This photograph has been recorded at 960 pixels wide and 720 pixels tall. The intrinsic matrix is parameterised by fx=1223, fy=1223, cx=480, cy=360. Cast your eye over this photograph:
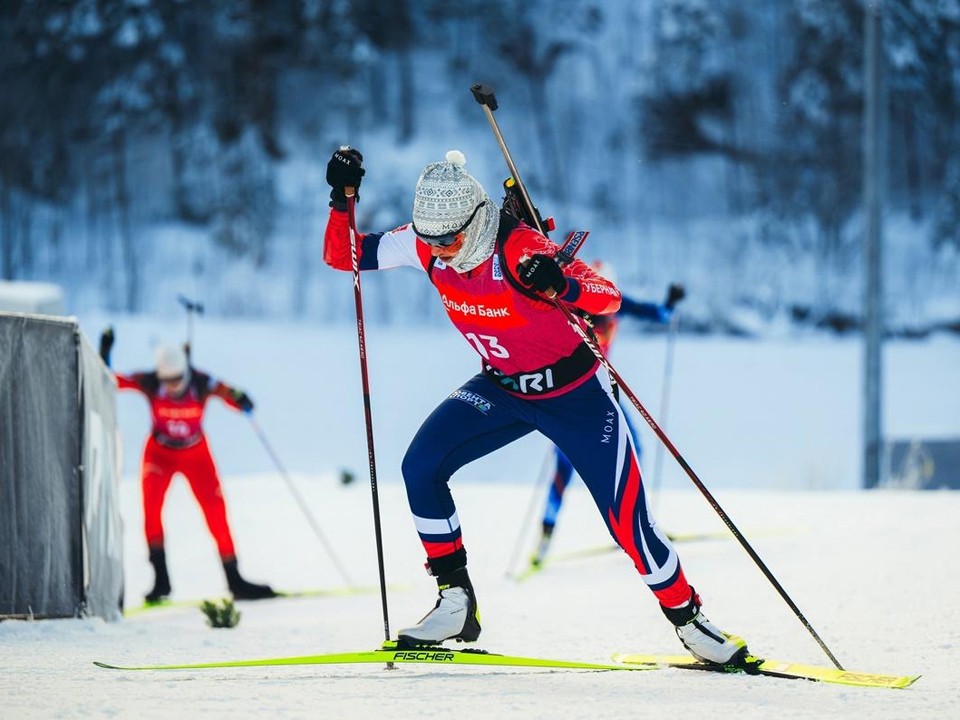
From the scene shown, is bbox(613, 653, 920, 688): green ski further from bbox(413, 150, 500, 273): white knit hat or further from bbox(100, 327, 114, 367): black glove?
bbox(100, 327, 114, 367): black glove

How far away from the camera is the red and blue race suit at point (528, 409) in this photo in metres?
4.22

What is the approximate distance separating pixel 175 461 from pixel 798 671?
520cm

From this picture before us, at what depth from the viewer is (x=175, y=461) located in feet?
27.2

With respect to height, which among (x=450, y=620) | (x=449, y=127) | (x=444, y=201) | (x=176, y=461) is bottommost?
(x=450, y=620)

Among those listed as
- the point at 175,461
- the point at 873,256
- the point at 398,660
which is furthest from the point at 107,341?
the point at 873,256

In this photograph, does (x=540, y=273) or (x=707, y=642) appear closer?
(x=540, y=273)

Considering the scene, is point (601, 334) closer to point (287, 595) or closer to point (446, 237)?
point (287, 595)

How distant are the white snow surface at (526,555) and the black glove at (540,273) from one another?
1296 mm

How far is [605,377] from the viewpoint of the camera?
15.8ft

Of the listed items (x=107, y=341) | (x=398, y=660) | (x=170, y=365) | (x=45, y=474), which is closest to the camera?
(x=398, y=660)

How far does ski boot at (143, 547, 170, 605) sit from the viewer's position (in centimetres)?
810

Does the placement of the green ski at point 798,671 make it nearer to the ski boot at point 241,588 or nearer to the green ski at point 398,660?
the green ski at point 398,660

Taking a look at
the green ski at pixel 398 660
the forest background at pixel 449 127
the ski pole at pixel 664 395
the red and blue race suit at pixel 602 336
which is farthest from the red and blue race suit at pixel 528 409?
the forest background at pixel 449 127

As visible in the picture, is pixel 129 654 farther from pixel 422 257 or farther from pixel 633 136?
pixel 633 136
